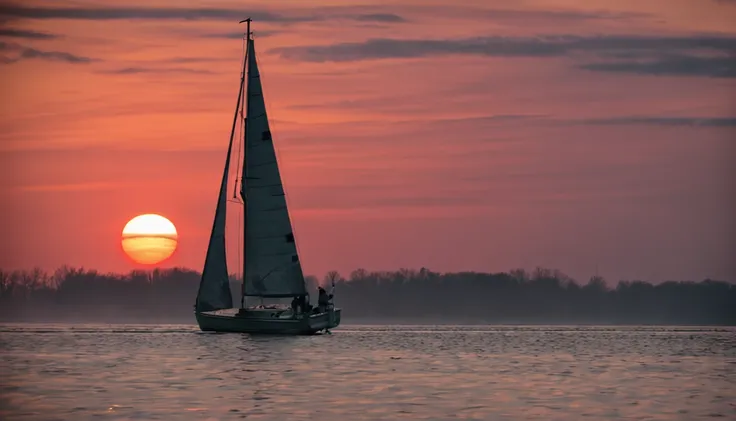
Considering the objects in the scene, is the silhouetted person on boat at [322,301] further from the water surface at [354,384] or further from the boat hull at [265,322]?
the water surface at [354,384]

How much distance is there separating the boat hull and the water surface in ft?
16.3

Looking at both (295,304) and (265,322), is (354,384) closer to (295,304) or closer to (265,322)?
(265,322)

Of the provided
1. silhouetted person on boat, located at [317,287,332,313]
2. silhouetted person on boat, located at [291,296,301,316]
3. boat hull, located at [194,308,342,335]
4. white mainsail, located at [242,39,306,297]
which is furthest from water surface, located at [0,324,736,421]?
silhouetted person on boat, located at [317,287,332,313]

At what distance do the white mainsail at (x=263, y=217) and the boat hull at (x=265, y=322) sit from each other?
83.3 inches

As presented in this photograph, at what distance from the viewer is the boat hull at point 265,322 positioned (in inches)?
3819

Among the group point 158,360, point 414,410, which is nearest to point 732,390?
point 414,410

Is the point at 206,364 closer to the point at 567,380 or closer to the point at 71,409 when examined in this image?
the point at 567,380

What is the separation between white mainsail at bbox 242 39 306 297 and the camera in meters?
97.5

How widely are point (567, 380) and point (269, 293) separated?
42484mm

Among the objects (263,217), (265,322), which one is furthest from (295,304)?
(263,217)

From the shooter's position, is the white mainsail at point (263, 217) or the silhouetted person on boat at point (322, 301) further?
the silhouetted person on boat at point (322, 301)

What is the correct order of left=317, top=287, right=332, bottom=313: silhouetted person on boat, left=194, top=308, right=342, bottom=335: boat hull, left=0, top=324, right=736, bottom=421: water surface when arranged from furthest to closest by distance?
left=317, top=287, right=332, bottom=313: silhouetted person on boat < left=194, top=308, right=342, bottom=335: boat hull < left=0, top=324, right=736, bottom=421: water surface

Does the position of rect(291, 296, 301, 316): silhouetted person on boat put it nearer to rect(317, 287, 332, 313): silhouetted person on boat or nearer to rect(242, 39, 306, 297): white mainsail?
rect(242, 39, 306, 297): white mainsail

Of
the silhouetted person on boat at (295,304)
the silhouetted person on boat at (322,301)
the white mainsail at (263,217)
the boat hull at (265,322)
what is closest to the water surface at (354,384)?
the boat hull at (265,322)
